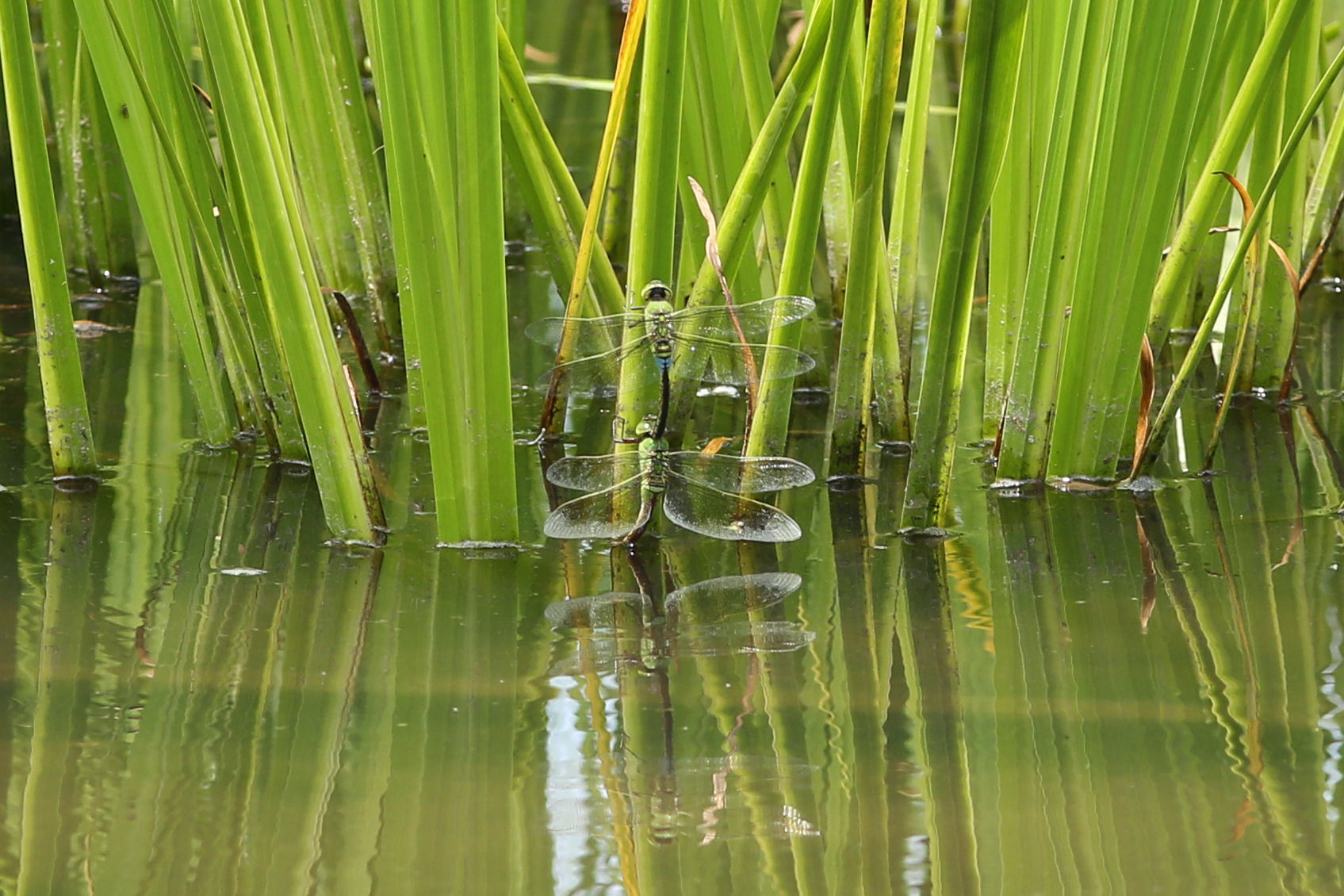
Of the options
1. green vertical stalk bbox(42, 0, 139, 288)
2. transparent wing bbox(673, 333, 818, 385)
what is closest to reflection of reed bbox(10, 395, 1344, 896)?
transparent wing bbox(673, 333, 818, 385)

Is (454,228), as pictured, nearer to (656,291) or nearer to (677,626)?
(656,291)

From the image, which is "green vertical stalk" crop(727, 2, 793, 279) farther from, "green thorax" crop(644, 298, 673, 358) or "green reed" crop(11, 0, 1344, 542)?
"green thorax" crop(644, 298, 673, 358)

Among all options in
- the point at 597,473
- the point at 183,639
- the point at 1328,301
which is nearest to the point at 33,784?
the point at 183,639

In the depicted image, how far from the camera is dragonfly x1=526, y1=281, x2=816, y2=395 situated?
1.96m

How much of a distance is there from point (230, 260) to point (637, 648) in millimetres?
965

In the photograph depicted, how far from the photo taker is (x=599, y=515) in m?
1.97

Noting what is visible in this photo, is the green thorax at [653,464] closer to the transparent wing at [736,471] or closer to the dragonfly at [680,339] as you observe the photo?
the transparent wing at [736,471]

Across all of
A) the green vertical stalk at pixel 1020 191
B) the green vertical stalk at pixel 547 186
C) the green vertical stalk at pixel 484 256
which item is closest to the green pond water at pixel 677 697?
the green vertical stalk at pixel 484 256

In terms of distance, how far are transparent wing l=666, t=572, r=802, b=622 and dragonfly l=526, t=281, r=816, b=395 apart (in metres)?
0.32

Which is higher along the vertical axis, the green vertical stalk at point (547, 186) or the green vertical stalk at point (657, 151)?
the green vertical stalk at point (547, 186)

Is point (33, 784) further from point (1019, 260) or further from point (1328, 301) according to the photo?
point (1328, 301)

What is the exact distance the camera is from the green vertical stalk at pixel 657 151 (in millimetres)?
1761

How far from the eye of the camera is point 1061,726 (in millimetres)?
1547

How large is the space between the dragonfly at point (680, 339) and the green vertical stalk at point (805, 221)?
26mm
